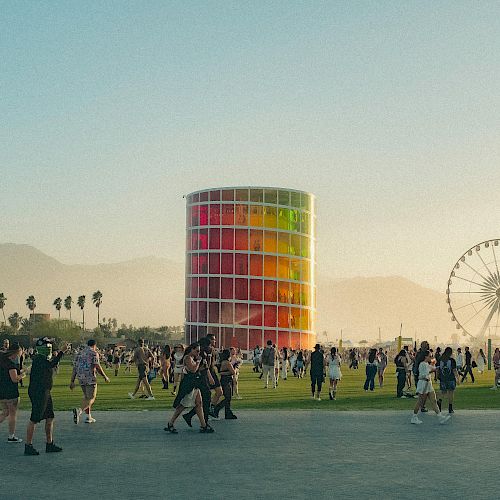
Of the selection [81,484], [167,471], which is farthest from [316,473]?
[81,484]

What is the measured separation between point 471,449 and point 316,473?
4.03 m

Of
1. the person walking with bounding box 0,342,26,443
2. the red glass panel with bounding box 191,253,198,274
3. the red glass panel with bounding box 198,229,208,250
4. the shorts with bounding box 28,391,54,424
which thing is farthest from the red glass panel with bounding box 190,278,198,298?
the shorts with bounding box 28,391,54,424

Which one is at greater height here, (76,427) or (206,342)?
(206,342)

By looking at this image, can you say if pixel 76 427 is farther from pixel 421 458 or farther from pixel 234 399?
pixel 234 399

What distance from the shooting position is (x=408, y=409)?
23.1 metres

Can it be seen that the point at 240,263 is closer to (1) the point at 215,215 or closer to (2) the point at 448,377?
(1) the point at 215,215

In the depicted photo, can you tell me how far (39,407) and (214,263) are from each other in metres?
71.8

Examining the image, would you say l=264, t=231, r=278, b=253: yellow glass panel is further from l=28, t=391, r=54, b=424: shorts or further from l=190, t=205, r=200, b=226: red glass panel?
l=28, t=391, r=54, b=424: shorts

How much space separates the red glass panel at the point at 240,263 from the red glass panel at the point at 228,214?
353 centimetres

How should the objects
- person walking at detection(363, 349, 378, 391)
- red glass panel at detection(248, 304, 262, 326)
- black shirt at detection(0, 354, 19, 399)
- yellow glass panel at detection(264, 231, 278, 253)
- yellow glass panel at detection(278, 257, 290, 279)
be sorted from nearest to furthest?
black shirt at detection(0, 354, 19, 399) → person walking at detection(363, 349, 378, 391) → red glass panel at detection(248, 304, 262, 326) → yellow glass panel at detection(264, 231, 278, 253) → yellow glass panel at detection(278, 257, 290, 279)

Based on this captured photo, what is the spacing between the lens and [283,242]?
87062mm

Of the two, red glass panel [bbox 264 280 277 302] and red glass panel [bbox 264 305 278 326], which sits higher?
red glass panel [bbox 264 280 277 302]

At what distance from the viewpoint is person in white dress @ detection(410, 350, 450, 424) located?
738 inches

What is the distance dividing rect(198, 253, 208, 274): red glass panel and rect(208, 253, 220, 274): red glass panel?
52 cm
